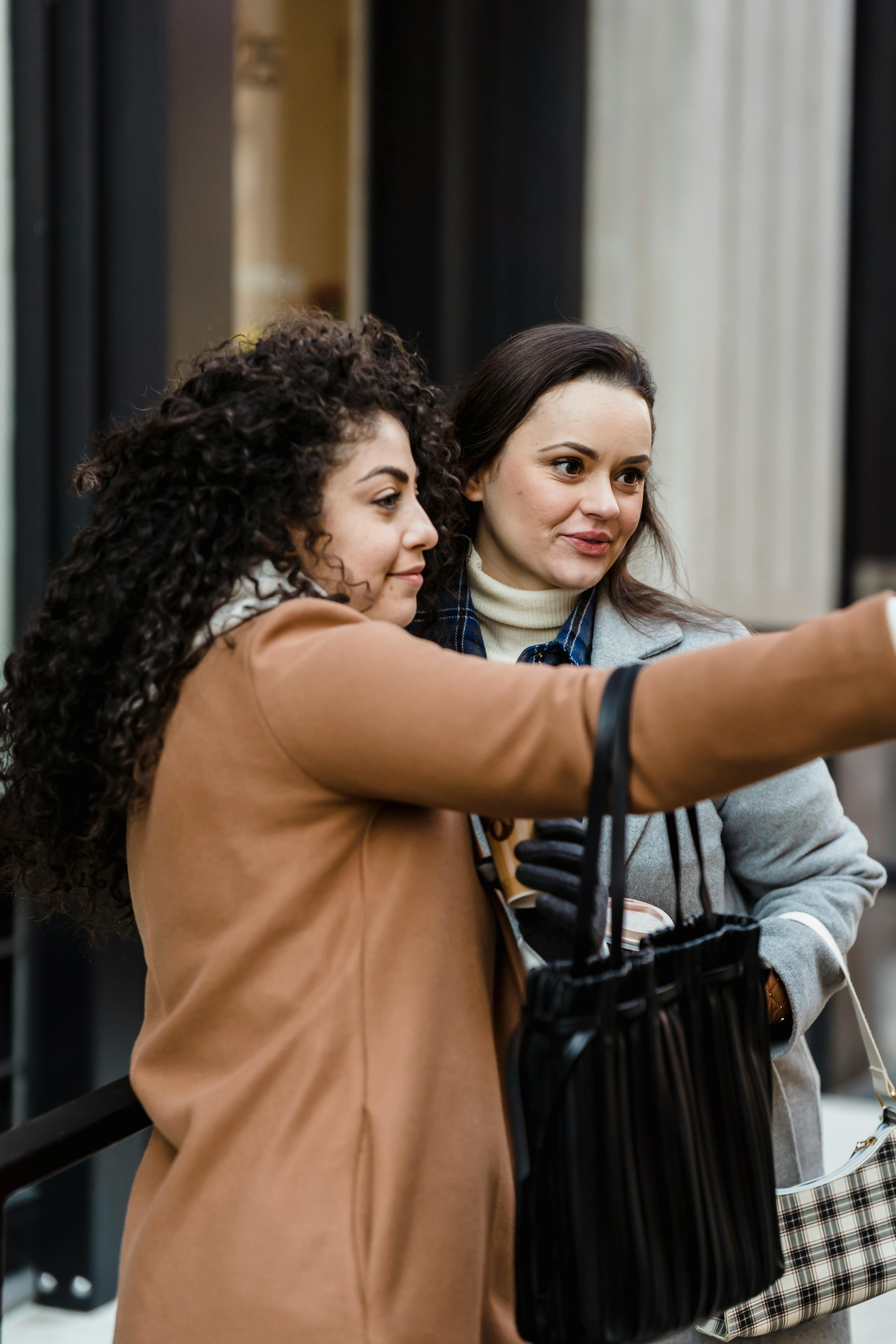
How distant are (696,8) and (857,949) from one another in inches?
120

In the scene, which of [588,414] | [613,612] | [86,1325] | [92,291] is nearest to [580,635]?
[613,612]

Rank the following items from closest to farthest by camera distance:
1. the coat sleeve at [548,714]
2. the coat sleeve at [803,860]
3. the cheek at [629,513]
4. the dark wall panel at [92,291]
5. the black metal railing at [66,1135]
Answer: the coat sleeve at [548,714] → the black metal railing at [66,1135] → the coat sleeve at [803,860] → the cheek at [629,513] → the dark wall panel at [92,291]

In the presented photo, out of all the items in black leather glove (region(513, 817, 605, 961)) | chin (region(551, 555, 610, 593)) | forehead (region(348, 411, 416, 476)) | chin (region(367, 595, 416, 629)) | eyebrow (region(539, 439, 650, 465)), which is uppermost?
forehead (region(348, 411, 416, 476))

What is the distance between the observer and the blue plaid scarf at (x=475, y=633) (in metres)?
1.78

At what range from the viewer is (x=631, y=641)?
5.84 feet

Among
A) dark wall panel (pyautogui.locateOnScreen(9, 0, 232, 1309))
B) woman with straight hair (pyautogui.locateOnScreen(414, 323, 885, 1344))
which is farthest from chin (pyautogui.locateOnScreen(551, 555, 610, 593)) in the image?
dark wall panel (pyautogui.locateOnScreen(9, 0, 232, 1309))

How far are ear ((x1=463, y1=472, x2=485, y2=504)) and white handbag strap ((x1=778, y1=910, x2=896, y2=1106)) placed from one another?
710 mm

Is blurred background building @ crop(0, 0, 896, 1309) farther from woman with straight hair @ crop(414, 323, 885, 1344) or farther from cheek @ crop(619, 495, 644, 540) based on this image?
cheek @ crop(619, 495, 644, 540)

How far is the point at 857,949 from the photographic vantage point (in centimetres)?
445

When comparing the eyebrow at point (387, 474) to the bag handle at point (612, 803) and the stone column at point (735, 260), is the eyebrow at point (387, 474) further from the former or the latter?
the stone column at point (735, 260)

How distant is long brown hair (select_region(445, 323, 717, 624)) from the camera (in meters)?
1.80

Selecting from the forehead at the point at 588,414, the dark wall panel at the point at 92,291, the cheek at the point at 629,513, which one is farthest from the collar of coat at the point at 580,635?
the dark wall panel at the point at 92,291

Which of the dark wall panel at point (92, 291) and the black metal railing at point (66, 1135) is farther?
the dark wall panel at point (92, 291)

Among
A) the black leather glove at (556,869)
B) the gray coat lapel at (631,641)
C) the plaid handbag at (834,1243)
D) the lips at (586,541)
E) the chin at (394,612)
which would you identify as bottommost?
the plaid handbag at (834,1243)
